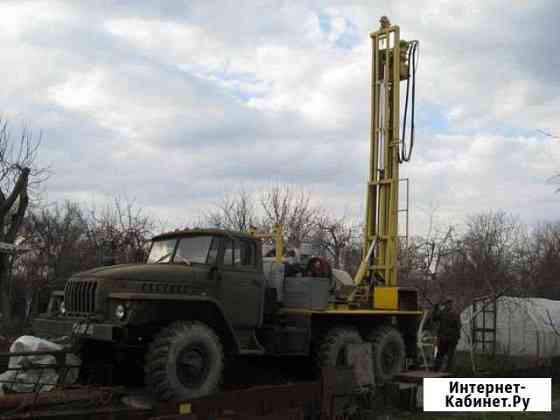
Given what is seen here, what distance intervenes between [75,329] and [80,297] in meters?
0.54

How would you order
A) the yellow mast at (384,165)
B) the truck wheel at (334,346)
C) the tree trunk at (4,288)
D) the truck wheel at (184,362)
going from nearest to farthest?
the truck wheel at (184,362) → the truck wheel at (334,346) → the yellow mast at (384,165) → the tree trunk at (4,288)

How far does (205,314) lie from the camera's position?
30.4 ft

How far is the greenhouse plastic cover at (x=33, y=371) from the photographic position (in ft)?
27.4

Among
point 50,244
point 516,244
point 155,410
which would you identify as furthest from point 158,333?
point 516,244

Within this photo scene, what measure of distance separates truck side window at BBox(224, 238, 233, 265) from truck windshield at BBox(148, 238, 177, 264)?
895mm

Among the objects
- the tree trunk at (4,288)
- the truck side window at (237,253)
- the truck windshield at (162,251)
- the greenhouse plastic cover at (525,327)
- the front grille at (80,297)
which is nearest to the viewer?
the front grille at (80,297)

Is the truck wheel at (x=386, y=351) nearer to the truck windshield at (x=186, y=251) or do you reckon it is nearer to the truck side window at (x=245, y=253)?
the truck side window at (x=245, y=253)

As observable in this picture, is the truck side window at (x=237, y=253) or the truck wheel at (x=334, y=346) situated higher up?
the truck side window at (x=237, y=253)

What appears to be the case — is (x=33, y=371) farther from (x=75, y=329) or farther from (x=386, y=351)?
(x=386, y=351)

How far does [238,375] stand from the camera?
1109 centimetres

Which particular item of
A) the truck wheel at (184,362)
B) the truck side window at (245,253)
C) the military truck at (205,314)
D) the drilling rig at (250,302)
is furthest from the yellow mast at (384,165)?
the truck wheel at (184,362)

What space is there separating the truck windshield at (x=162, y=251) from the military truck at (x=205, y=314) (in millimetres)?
17

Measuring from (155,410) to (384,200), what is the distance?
7.42 metres

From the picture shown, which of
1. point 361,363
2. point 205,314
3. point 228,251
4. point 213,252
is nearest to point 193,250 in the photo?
point 213,252
